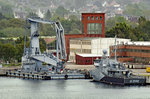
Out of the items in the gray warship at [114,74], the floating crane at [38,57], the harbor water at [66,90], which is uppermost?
the floating crane at [38,57]

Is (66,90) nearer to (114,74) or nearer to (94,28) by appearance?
(114,74)

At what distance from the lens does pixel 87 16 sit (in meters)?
184

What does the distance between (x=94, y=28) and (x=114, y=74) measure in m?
51.5

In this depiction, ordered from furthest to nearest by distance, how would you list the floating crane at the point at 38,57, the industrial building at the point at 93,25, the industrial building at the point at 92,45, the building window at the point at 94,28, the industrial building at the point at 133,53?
the building window at the point at 94,28
the industrial building at the point at 93,25
the industrial building at the point at 92,45
the industrial building at the point at 133,53
the floating crane at the point at 38,57

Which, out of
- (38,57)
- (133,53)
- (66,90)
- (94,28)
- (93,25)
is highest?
(93,25)

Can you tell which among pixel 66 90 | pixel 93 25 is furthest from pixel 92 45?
pixel 66 90

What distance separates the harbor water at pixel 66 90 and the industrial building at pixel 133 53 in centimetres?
3017

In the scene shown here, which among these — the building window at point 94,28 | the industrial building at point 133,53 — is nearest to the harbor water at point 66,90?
the industrial building at point 133,53

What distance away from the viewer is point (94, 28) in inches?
7224

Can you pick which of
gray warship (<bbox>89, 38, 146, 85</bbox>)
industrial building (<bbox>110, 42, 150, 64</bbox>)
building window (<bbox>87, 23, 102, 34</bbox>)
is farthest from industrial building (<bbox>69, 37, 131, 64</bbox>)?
gray warship (<bbox>89, 38, 146, 85</bbox>)

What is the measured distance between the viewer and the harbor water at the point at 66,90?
114750mm

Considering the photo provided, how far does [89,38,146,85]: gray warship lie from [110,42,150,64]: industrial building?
26638 mm

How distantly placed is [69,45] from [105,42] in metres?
12.2

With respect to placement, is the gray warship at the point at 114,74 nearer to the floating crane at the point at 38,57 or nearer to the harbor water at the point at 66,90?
the harbor water at the point at 66,90
